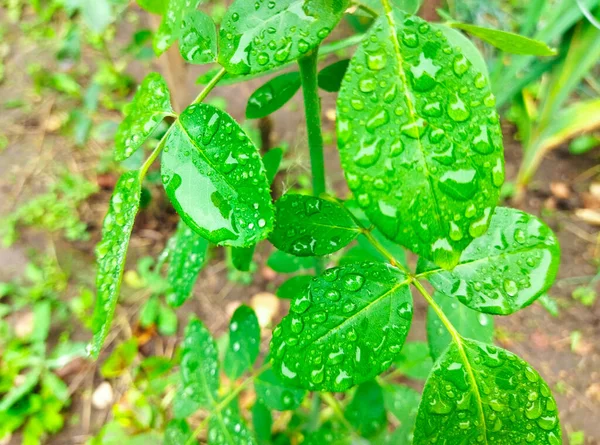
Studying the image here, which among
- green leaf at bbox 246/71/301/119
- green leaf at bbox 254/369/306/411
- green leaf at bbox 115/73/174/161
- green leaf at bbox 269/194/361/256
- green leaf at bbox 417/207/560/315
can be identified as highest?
green leaf at bbox 115/73/174/161

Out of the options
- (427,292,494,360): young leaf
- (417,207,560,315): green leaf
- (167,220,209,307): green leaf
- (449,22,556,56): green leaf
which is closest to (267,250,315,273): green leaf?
(167,220,209,307): green leaf

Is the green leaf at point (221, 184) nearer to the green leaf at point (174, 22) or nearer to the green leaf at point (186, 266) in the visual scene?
the green leaf at point (174, 22)

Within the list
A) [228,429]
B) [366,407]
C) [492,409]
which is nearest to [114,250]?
[492,409]

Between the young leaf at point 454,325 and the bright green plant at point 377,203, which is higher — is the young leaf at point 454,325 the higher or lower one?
the lower one

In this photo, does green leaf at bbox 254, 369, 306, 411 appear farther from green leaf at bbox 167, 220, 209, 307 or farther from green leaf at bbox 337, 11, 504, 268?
green leaf at bbox 337, 11, 504, 268

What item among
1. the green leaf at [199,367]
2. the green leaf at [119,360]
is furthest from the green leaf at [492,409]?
the green leaf at [119,360]

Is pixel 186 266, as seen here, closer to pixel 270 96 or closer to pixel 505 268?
pixel 270 96
